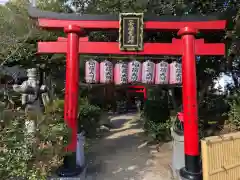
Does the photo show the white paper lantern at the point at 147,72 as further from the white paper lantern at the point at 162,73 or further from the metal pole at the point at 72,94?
the metal pole at the point at 72,94

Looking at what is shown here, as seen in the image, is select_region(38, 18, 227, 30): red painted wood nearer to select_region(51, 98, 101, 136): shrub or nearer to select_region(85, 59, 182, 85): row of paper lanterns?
select_region(85, 59, 182, 85): row of paper lanterns

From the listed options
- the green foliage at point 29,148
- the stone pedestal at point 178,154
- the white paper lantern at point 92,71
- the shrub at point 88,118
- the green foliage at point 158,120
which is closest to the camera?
the green foliage at point 29,148

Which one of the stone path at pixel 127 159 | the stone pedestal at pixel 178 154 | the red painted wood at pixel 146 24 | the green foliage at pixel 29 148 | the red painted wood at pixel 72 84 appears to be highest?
the red painted wood at pixel 146 24

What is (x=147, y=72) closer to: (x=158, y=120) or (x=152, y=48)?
(x=152, y=48)

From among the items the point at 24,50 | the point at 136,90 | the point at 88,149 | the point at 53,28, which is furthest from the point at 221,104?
the point at 136,90

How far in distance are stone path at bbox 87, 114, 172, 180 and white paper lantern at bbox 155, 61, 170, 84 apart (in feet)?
8.11

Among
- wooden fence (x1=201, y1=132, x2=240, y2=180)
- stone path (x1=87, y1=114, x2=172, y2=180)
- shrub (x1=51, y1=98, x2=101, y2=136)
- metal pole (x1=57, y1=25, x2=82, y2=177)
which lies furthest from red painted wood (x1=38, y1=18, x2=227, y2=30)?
shrub (x1=51, y1=98, x2=101, y2=136)

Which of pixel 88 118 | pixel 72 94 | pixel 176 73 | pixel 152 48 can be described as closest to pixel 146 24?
pixel 152 48

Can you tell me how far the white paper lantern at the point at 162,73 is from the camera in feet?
19.9

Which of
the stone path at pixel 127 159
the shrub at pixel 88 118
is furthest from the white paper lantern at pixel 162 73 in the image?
the shrub at pixel 88 118

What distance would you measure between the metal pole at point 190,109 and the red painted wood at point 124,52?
20cm

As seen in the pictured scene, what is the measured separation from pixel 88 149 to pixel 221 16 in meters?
5.98

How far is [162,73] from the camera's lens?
6062 millimetres

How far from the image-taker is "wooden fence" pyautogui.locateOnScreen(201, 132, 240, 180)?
448cm
